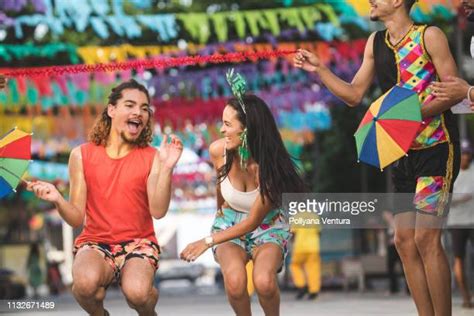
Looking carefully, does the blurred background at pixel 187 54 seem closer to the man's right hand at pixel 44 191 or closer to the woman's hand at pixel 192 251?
the woman's hand at pixel 192 251

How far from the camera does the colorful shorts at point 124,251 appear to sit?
718 cm

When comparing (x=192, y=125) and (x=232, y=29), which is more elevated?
(x=232, y=29)

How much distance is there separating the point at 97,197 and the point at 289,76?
40.3ft

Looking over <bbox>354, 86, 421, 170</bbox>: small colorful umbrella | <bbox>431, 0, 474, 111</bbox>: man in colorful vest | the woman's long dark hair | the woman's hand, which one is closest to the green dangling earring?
the woman's long dark hair

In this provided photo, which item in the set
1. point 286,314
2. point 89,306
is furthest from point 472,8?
point 286,314

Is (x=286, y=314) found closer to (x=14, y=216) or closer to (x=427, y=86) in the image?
(x=427, y=86)

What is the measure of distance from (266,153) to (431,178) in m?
1.18

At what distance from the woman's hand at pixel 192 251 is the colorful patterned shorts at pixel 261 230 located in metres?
0.50

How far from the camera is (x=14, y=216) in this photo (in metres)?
42.2

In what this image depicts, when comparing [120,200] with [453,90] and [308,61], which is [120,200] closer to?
[308,61]

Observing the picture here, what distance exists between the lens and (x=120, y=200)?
7.30 meters

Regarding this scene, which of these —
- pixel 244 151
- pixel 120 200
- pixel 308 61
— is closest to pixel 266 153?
pixel 244 151

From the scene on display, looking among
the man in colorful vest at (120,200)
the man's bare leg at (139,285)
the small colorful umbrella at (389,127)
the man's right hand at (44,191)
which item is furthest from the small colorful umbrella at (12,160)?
the small colorful umbrella at (389,127)

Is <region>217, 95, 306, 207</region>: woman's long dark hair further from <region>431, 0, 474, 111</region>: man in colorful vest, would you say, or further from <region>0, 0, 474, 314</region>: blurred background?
<region>0, 0, 474, 314</region>: blurred background
